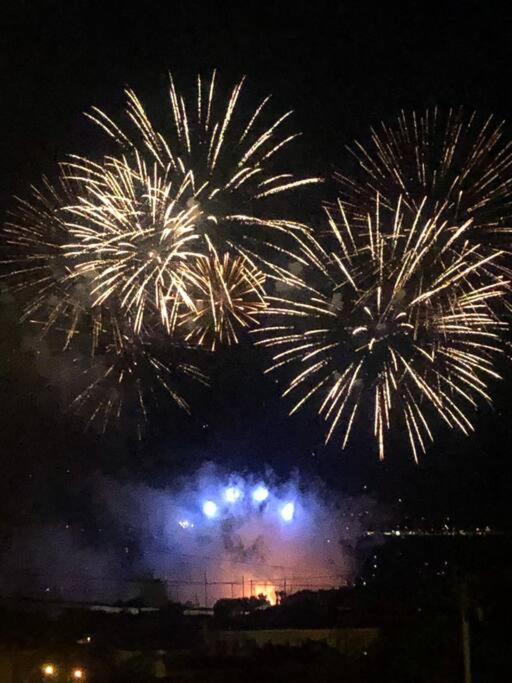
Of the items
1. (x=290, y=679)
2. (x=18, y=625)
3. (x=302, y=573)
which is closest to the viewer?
(x=290, y=679)

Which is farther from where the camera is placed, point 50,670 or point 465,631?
point 50,670

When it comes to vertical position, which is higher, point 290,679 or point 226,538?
point 226,538

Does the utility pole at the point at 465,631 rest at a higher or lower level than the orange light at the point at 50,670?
higher

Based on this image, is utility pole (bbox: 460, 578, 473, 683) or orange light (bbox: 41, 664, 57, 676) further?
orange light (bbox: 41, 664, 57, 676)

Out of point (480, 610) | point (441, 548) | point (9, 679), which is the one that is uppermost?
point (441, 548)

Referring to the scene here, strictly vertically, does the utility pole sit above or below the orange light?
above

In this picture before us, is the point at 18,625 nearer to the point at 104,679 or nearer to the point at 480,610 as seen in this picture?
the point at 104,679

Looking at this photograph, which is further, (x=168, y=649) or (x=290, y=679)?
(x=168, y=649)

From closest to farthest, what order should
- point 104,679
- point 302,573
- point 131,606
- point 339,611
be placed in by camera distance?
1. point 104,679
2. point 339,611
3. point 131,606
4. point 302,573

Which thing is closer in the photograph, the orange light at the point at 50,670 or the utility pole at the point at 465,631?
the utility pole at the point at 465,631

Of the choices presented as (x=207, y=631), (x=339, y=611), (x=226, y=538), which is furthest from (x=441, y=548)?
(x=226, y=538)
